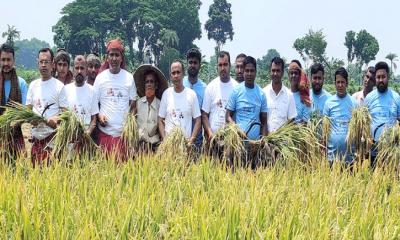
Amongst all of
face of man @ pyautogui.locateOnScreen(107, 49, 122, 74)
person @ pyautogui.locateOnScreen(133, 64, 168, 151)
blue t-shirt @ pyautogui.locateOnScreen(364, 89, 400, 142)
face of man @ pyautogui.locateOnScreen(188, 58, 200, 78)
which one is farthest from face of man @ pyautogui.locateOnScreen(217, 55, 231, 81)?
blue t-shirt @ pyautogui.locateOnScreen(364, 89, 400, 142)

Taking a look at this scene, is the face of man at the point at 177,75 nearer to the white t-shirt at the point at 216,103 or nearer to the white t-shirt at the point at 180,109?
the white t-shirt at the point at 180,109

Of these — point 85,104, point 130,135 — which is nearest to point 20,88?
point 85,104

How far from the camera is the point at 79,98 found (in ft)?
16.0

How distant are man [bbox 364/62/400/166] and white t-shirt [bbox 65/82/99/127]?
2.59 metres

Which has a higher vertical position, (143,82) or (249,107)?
(143,82)

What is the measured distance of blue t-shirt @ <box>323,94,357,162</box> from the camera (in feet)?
16.8

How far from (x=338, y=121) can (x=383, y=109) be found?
441mm

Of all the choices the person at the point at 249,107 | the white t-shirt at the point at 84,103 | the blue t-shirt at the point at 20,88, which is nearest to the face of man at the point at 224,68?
the person at the point at 249,107

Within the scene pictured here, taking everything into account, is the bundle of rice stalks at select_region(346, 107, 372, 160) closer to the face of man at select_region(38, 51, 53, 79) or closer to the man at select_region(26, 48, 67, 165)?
the man at select_region(26, 48, 67, 165)

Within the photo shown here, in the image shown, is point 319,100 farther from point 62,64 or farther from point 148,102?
→ point 62,64

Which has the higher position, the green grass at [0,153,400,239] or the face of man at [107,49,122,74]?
the face of man at [107,49,122,74]

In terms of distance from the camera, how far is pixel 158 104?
506 centimetres

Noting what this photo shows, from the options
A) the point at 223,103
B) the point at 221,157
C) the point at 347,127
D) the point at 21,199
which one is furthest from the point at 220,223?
the point at 347,127

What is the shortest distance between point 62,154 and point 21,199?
4.56ft
